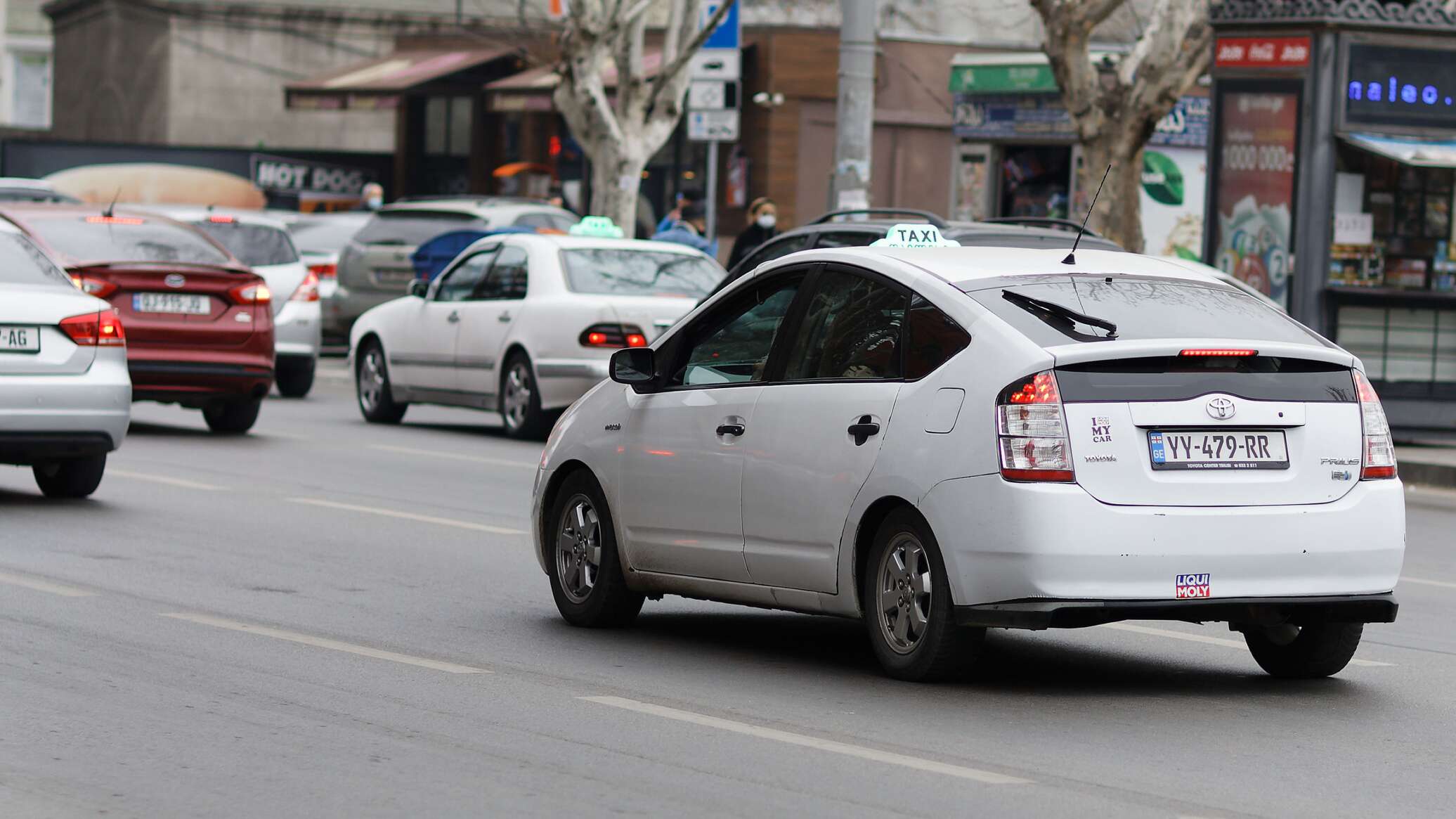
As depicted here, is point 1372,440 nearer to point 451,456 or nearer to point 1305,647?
point 1305,647

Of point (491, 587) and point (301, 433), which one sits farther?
point (301, 433)

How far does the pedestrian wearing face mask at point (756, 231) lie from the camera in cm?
2284

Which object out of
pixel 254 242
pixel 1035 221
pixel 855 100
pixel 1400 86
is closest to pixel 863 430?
pixel 1035 221

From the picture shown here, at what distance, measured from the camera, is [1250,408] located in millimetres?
7695

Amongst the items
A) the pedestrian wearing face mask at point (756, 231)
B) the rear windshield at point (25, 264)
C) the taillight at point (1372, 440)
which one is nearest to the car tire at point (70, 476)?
the rear windshield at point (25, 264)

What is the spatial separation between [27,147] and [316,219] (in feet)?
56.2

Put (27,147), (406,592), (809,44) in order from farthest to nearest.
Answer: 1. (27,147)
2. (809,44)
3. (406,592)

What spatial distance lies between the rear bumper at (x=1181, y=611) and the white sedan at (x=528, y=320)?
33.3 feet

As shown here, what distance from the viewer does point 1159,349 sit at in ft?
25.0

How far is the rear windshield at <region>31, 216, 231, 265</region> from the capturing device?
1727 centimetres

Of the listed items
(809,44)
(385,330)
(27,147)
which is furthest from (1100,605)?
(27,147)

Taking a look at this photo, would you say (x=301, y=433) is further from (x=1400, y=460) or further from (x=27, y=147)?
(x=27, y=147)

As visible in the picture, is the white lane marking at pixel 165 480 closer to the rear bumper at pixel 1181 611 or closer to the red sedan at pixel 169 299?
the red sedan at pixel 169 299

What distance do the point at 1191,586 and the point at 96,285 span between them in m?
11.3
